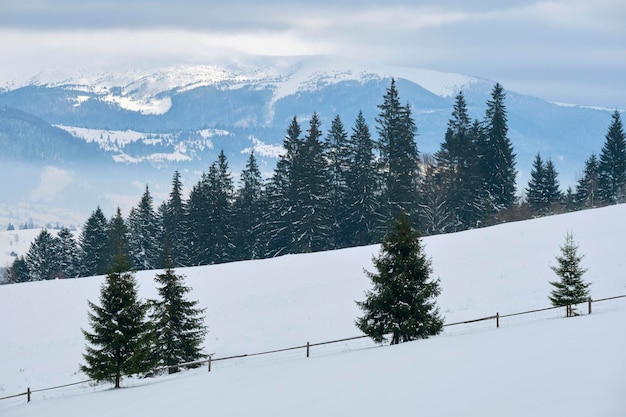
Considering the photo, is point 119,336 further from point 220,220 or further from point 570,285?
point 220,220

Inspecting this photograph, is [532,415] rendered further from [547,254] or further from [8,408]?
[547,254]

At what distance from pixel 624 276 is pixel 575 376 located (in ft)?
62.5

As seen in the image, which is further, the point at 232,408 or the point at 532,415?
the point at 232,408

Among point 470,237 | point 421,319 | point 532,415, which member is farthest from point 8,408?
point 470,237

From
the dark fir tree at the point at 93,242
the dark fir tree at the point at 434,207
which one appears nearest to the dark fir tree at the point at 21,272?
the dark fir tree at the point at 93,242

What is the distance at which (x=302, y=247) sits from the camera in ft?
229

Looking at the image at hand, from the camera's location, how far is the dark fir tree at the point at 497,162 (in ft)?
262

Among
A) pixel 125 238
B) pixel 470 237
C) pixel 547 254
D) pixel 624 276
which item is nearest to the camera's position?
pixel 624 276

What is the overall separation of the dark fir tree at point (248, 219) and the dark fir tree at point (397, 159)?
13.0 m

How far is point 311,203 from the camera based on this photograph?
7038 cm

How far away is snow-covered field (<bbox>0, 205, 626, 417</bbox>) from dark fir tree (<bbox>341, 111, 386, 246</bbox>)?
1854cm

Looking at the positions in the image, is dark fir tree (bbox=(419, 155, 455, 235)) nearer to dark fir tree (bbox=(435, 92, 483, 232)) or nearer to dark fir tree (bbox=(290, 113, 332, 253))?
dark fir tree (bbox=(435, 92, 483, 232))

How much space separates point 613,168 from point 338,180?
1191 inches

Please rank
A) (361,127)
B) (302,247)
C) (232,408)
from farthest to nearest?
(361,127) → (302,247) → (232,408)
